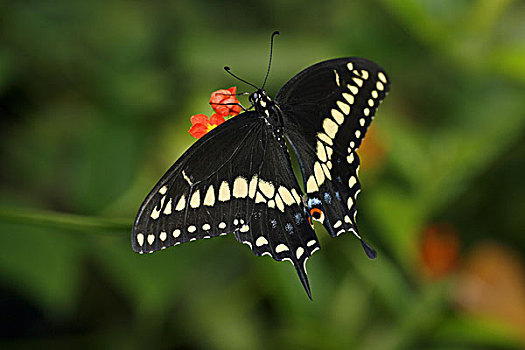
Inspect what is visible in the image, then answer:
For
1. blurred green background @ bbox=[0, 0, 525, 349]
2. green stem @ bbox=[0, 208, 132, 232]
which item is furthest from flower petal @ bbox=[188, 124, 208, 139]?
blurred green background @ bbox=[0, 0, 525, 349]

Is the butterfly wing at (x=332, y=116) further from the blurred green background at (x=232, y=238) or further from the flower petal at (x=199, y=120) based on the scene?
the blurred green background at (x=232, y=238)

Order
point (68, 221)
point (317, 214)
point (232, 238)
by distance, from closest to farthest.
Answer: point (68, 221) < point (317, 214) < point (232, 238)

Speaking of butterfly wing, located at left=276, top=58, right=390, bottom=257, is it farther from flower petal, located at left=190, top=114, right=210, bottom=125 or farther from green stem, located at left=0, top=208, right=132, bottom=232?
green stem, located at left=0, top=208, right=132, bottom=232

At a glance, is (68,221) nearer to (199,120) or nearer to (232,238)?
(199,120)

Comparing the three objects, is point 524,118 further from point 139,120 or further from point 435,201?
point 139,120

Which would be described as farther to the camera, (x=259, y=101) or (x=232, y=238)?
(x=232, y=238)

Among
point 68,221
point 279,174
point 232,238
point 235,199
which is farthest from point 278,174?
point 232,238
